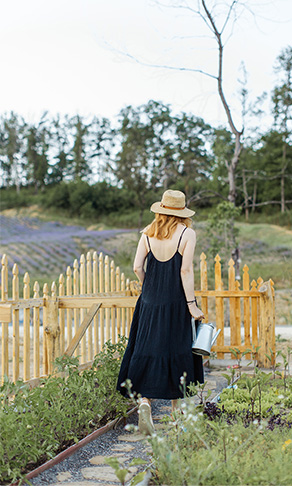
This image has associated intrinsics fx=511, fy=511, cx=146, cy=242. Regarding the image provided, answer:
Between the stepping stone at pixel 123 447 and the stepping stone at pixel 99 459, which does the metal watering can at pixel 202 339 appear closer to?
the stepping stone at pixel 123 447

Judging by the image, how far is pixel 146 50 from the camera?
10.3m

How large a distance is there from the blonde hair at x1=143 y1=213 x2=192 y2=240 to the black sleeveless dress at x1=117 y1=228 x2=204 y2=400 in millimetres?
115

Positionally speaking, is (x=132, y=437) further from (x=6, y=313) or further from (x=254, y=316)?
(x=254, y=316)

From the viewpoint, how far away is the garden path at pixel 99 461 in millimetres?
2854

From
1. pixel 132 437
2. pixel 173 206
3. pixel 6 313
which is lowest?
pixel 132 437

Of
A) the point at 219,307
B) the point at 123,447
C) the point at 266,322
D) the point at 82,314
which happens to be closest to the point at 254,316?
the point at 266,322

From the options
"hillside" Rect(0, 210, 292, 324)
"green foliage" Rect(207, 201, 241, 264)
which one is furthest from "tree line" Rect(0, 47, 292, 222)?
"green foliage" Rect(207, 201, 241, 264)

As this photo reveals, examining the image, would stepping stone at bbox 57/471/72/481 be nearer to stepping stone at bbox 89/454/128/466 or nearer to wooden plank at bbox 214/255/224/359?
stepping stone at bbox 89/454/128/466

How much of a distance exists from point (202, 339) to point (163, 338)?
285mm

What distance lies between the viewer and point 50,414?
3.21 m

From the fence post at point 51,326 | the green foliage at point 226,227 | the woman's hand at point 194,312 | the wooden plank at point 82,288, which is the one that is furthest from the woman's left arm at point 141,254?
the green foliage at point 226,227

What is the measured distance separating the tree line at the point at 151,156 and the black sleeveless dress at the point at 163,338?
18.1 meters

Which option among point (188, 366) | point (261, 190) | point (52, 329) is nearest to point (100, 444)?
point (188, 366)

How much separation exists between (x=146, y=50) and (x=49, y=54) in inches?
502
